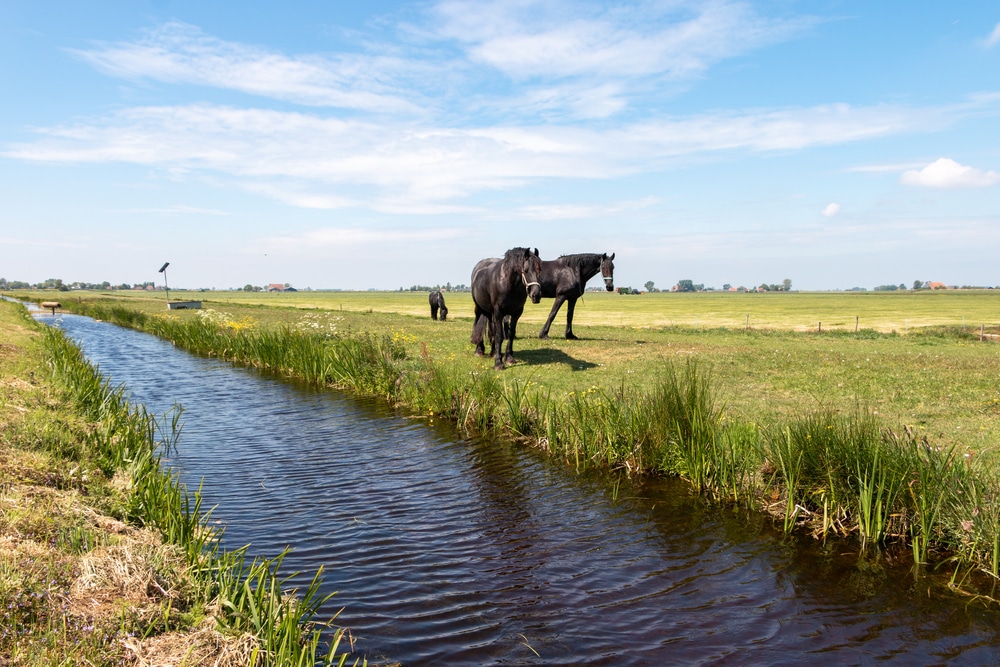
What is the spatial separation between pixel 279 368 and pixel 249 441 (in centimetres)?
942

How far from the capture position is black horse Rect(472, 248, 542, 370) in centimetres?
1544

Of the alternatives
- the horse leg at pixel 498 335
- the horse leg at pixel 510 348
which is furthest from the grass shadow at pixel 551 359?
the horse leg at pixel 498 335

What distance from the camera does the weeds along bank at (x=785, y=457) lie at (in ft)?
21.6

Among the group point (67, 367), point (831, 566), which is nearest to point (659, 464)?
point (831, 566)

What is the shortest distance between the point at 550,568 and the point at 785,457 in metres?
3.31

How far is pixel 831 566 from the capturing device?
679 cm

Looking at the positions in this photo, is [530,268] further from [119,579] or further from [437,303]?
[437,303]

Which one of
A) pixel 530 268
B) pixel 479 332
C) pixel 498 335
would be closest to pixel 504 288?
pixel 530 268

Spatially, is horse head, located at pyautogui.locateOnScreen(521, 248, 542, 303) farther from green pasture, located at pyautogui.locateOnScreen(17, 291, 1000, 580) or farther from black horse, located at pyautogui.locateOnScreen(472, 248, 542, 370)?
green pasture, located at pyautogui.locateOnScreen(17, 291, 1000, 580)

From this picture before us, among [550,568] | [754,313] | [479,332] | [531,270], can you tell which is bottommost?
[550,568]

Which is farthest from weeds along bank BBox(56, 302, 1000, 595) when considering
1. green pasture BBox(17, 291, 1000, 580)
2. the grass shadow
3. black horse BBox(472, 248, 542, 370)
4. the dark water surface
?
the grass shadow

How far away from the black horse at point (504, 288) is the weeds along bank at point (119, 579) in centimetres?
943

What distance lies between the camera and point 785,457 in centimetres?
786

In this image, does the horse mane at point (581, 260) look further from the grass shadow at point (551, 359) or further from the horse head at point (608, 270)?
the grass shadow at point (551, 359)
